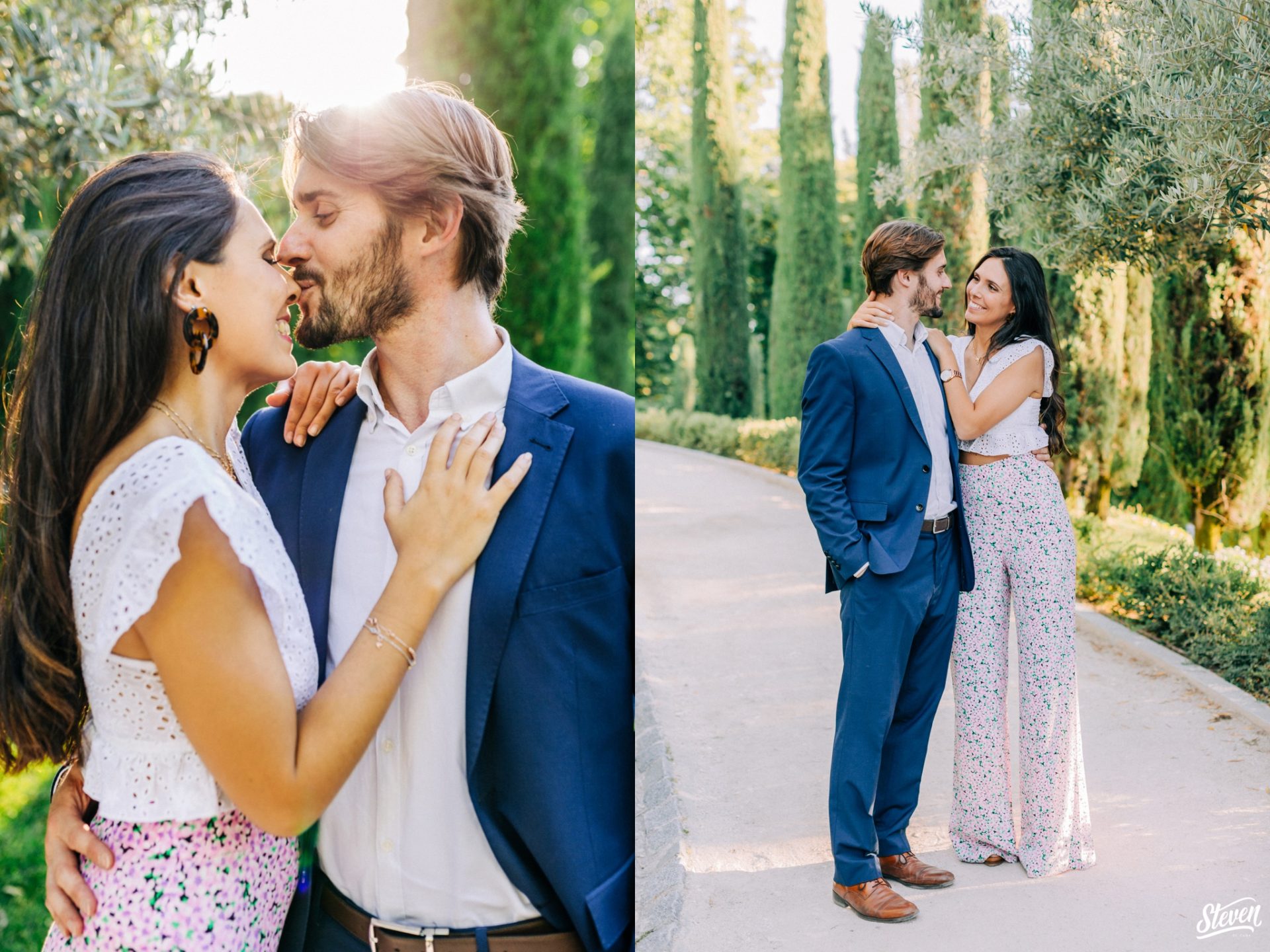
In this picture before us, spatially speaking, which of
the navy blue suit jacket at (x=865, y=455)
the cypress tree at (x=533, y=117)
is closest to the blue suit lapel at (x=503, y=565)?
the navy blue suit jacket at (x=865, y=455)

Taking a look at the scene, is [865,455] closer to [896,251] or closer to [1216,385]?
[896,251]

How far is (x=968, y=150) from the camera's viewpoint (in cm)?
272

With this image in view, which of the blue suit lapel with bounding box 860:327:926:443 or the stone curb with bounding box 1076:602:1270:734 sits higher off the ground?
the blue suit lapel with bounding box 860:327:926:443

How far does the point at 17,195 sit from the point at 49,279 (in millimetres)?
3131

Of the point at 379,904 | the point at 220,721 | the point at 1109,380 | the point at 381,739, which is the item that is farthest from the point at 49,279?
the point at 1109,380

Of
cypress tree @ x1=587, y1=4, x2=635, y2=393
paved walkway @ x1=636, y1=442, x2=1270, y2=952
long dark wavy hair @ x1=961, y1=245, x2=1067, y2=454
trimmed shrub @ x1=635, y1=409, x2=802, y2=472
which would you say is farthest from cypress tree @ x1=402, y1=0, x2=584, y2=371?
long dark wavy hair @ x1=961, y1=245, x2=1067, y2=454

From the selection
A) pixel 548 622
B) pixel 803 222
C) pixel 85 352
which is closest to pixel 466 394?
pixel 548 622

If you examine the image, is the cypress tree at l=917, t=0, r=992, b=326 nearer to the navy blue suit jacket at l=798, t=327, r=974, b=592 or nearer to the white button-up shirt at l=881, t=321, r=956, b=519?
the white button-up shirt at l=881, t=321, r=956, b=519

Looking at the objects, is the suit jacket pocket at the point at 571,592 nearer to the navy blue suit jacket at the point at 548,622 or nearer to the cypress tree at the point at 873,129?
the navy blue suit jacket at the point at 548,622

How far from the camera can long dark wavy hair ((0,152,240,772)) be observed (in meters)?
1.12

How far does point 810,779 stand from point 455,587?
1.78m

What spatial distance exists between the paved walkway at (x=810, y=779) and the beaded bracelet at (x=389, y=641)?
5.84 ft

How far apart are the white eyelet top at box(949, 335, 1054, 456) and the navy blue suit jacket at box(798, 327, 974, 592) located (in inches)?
3.0

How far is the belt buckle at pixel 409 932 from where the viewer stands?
4.22 ft
